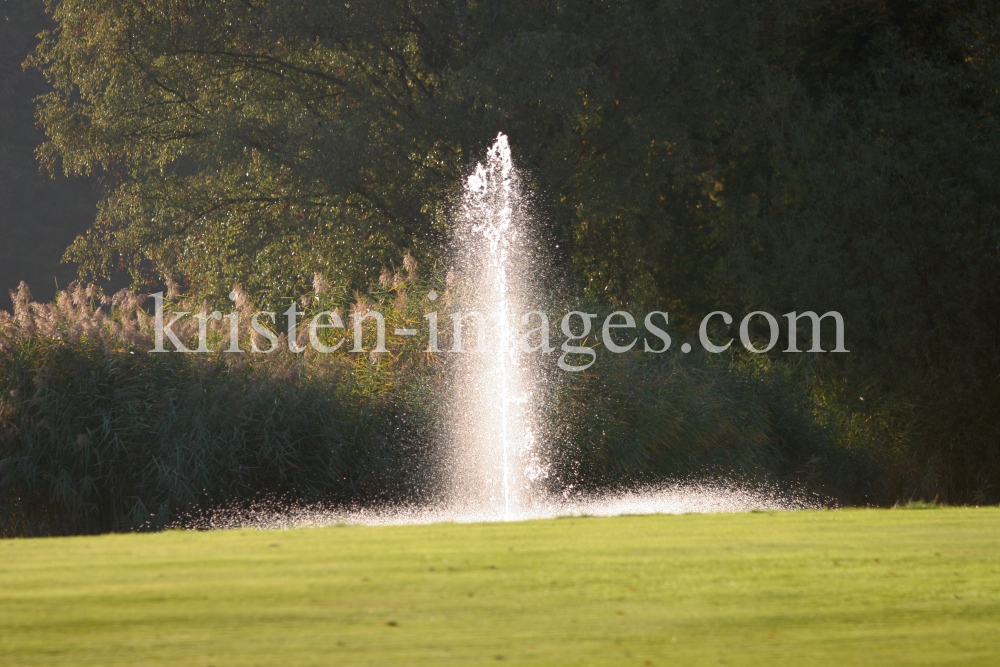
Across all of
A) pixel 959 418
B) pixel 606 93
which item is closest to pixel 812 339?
pixel 959 418

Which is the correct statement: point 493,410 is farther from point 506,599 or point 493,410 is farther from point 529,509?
point 506,599

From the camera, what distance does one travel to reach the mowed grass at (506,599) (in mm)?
3510

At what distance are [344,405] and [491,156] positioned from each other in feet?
22.1

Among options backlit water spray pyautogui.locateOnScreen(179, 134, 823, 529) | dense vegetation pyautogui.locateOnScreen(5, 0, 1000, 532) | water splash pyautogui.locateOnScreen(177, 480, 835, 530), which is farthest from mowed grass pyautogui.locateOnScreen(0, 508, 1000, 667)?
dense vegetation pyautogui.locateOnScreen(5, 0, 1000, 532)

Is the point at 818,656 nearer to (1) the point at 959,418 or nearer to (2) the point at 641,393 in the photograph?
(2) the point at 641,393

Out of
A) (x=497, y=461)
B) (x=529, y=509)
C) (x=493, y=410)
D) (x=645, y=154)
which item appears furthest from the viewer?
(x=645, y=154)

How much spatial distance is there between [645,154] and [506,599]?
12735 mm

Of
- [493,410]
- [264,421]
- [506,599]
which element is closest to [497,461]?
[493,410]

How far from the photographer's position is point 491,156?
53.4ft

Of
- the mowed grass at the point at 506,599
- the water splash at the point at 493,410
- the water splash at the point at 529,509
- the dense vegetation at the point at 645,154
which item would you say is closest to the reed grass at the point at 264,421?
the water splash at the point at 529,509

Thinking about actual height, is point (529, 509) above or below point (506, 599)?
below

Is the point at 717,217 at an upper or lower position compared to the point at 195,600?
upper

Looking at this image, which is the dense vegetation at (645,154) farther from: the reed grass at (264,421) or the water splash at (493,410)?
the water splash at (493,410)

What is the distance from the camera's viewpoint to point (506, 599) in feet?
13.7
